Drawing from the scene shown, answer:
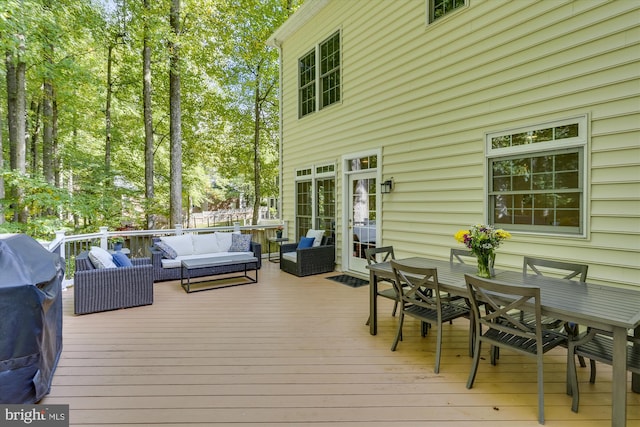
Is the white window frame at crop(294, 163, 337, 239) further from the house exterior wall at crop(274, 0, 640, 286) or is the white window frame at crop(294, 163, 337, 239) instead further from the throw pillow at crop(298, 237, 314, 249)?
the throw pillow at crop(298, 237, 314, 249)

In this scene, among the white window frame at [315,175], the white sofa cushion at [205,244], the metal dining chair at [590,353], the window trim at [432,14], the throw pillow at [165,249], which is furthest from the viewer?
the white window frame at [315,175]

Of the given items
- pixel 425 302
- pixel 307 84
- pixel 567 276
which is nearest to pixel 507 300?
pixel 425 302

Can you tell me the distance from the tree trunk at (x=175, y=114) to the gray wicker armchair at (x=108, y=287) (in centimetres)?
443

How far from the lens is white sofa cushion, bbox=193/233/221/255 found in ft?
21.3

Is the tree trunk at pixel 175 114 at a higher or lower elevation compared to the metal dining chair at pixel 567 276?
higher

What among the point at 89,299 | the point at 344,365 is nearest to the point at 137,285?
the point at 89,299

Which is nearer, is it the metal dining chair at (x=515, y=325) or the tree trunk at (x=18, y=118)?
the metal dining chair at (x=515, y=325)

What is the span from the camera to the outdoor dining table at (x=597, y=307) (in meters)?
1.86

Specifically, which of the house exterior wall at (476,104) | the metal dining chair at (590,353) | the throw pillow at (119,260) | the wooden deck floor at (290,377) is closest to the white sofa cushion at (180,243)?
the throw pillow at (119,260)

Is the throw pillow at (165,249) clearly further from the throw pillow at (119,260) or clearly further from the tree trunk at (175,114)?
the tree trunk at (175,114)

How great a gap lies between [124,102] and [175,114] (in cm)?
505

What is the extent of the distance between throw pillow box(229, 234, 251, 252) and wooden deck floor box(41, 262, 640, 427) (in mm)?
2647

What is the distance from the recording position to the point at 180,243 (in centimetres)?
628

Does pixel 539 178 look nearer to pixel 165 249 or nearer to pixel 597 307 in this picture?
pixel 597 307
